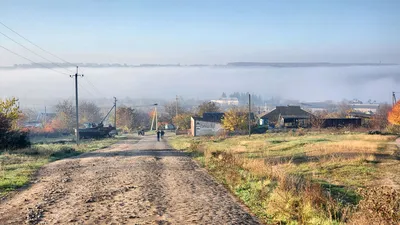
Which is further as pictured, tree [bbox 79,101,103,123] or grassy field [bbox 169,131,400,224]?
tree [bbox 79,101,103,123]

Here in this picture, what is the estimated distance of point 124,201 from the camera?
11445 mm

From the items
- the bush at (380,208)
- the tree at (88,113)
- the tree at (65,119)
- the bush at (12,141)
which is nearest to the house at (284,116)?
the tree at (65,119)

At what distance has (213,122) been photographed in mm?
85312

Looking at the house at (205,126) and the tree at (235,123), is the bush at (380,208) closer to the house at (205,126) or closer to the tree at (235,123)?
the tree at (235,123)

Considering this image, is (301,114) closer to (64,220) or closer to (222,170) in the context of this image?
(222,170)

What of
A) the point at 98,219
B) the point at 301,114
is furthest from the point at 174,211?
the point at 301,114

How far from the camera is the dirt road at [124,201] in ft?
31.4

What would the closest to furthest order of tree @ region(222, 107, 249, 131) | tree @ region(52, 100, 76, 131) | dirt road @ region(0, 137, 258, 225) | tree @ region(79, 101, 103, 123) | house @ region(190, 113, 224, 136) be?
dirt road @ region(0, 137, 258, 225) < tree @ region(222, 107, 249, 131) < house @ region(190, 113, 224, 136) < tree @ region(52, 100, 76, 131) < tree @ region(79, 101, 103, 123)

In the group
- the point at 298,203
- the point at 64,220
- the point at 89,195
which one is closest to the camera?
the point at 64,220

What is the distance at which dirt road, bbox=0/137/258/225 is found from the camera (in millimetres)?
9570

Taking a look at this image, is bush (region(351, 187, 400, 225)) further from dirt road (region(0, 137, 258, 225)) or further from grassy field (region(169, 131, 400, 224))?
dirt road (region(0, 137, 258, 225))

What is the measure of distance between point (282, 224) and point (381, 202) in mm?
2306

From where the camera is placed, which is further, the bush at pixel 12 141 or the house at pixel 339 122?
the house at pixel 339 122

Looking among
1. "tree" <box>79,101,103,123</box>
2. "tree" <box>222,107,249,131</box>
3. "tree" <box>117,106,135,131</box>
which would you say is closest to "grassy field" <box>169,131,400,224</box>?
"tree" <box>222,107,249,131</box>
